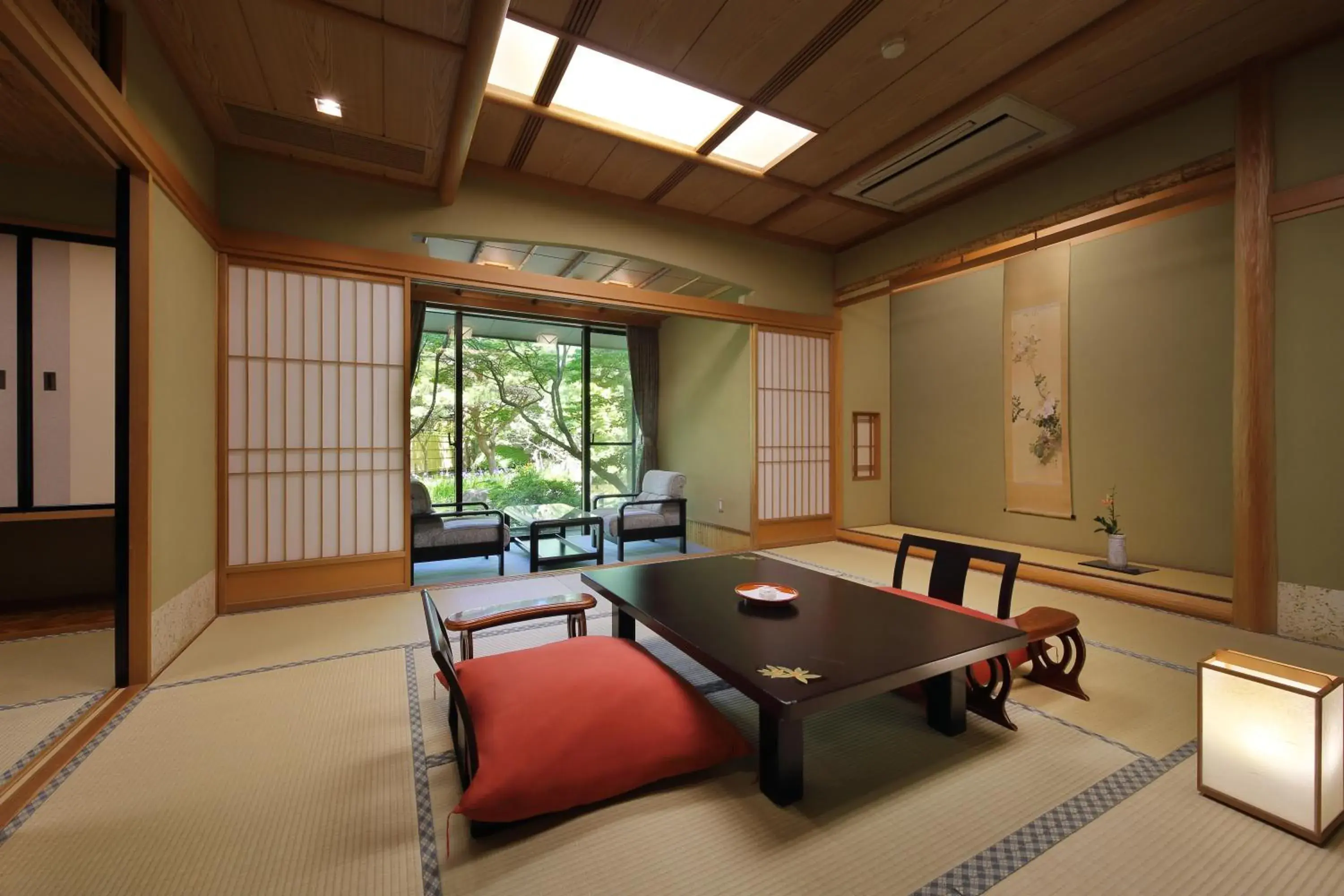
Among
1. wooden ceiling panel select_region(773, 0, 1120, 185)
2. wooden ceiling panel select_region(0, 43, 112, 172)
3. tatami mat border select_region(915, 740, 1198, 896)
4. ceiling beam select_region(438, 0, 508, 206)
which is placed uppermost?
wooden ceiling panel select_region(773, 0, 1120, 185)

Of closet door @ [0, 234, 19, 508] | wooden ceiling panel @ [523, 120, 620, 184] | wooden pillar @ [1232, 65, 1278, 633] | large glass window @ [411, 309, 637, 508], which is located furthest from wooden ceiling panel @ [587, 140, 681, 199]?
closet door @ [0, 234, 19, 508]

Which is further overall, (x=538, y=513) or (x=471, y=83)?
(x=538, y=513)

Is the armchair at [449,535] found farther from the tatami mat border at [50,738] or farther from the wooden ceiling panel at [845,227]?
the wooden ceiling panel at [845,227]

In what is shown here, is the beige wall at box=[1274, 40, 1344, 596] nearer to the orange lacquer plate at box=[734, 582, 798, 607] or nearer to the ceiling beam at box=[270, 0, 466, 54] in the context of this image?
the orange lacquer plate at box=[734, 582, 798, 607]

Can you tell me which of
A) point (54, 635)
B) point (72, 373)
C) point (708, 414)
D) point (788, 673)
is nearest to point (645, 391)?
point (708, 414)

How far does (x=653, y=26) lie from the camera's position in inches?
97.7

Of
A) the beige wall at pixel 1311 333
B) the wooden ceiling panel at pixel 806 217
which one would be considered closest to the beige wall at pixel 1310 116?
the beige wall at pixel 1311 333

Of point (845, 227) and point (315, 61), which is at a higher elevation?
point (845, 227)

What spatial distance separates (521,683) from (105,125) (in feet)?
7.99

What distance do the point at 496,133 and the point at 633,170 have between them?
0.95 m

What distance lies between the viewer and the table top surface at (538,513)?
470 cm

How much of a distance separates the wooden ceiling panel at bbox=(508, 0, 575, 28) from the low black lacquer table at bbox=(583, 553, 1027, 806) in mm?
2544

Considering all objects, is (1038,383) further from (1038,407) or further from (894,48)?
(894,48)

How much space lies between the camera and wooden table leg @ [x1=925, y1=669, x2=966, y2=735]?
1.79m
